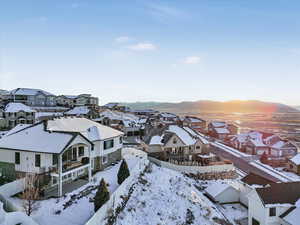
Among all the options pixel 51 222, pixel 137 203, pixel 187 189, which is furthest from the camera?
pixel 187 189

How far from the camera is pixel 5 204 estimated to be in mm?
15023

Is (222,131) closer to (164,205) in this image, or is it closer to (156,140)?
(156,140)

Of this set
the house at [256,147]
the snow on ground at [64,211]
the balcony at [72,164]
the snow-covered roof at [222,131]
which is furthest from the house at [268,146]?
the snow on ground at [64,211]

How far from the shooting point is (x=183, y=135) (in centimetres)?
3875

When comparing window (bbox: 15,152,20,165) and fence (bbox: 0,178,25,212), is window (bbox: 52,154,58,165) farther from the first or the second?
window (bbox: 15,152,20,165)

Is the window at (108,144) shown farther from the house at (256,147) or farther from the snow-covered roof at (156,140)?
the house at (256,147)

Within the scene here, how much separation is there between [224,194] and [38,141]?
65.3 feet

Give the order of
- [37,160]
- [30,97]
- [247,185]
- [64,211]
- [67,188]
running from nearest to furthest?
[64,211]
[37,160]
[67,188]
[247,185]
[30,97]

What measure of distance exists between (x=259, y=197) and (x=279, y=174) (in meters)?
18.0

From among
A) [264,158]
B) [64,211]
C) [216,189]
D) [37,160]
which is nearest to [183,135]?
[216,189]

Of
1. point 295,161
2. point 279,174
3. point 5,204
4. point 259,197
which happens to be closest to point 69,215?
point 5,204

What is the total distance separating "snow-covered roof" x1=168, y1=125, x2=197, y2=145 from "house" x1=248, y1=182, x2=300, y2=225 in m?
16.8

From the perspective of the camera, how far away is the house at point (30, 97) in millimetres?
68938

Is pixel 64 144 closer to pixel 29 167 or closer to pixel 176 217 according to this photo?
pixel 29 167
